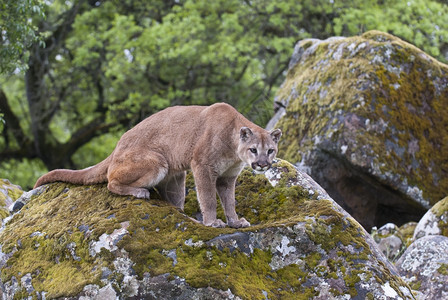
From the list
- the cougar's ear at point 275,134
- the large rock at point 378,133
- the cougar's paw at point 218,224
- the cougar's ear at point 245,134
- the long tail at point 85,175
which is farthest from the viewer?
the large rock at point 378,133

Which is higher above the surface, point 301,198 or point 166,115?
point 166,115

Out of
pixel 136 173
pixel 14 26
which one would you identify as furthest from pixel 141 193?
pixel 14 26

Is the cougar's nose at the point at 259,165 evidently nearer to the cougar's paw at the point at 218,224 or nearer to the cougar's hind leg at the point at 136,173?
the cougar's paw at the point at 218,224

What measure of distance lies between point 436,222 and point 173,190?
543 cm

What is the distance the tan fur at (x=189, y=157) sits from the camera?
766 cm

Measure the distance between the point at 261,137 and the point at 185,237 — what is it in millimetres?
2006

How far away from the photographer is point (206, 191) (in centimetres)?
762

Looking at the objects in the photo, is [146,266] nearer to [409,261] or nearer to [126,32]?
[409,261]

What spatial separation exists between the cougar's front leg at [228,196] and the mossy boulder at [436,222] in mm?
4823

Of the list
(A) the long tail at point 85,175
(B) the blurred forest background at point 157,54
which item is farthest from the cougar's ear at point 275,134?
(B) the blurred forest background at point 157,54

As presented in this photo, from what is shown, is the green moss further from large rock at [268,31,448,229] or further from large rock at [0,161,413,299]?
large rock at [0,161,413,299]

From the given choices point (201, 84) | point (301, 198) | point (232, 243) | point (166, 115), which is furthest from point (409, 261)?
point (201, 84)

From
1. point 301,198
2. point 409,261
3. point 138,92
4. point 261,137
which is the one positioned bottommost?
point 138,92

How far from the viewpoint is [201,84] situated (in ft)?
82.6
